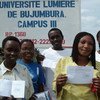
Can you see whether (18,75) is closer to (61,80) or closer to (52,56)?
(61,80)

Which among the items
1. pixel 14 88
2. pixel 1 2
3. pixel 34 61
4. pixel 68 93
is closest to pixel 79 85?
pixel 68 93

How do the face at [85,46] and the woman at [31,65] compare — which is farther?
the woman at [31,65]

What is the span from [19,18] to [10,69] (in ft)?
12.5

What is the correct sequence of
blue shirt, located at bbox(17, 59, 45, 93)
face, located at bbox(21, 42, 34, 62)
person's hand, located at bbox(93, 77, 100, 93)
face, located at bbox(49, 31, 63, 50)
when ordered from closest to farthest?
person's hand, located at bbox(93, 77, 100, 93) → blue shirt, located at bbox(17, 59, 45, 93) → face, located at bbox(21, 42, 34, 62) → face, located at bbox(49, 31, 63, 50)

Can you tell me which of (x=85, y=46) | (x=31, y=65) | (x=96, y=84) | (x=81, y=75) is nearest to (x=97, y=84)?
(x=96, y=84)

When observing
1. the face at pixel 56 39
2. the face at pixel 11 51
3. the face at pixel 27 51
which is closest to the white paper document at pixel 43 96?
the face at pixel 27 51

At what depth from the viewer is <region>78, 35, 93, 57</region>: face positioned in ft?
17.3

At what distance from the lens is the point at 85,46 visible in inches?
206

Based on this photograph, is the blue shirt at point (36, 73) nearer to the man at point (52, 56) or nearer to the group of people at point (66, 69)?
the man at point (52, 56)

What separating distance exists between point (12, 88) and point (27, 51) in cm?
135

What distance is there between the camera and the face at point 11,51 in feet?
17.0

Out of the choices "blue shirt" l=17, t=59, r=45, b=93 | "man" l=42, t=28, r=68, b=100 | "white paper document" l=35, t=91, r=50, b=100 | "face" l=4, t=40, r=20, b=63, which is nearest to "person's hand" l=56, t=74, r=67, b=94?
"face" l=4, t=40, r=20, b=63

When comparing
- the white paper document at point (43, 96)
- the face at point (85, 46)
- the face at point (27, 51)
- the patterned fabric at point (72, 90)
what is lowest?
the white paper document at point (43, 96)

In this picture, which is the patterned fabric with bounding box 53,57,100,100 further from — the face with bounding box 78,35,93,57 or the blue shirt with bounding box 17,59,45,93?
the blue shirt with bounding box 17,59,45,93
